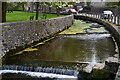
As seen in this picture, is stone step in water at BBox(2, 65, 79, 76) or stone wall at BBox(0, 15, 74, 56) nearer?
stone step in water at BBox(2, 65, 79, 76)

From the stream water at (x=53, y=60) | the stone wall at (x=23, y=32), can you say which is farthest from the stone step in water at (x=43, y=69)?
the stone wall at (x=23, y=32)

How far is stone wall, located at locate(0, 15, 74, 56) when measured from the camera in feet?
48.5

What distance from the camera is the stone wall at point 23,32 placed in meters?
14.8

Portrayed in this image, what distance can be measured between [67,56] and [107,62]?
468 centimetres

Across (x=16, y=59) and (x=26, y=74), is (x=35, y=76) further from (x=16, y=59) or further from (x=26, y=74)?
(x=16, y=59)

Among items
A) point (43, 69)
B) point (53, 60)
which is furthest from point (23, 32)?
point (43, 69)

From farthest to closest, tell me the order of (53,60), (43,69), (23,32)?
(23,32) → (53,60) → (43,69)

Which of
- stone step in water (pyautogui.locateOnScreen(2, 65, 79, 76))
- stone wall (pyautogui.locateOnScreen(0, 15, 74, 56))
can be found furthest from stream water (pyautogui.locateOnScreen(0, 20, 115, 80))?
stone wall (pyautogui.locateOnScreen(0, 15, 74, 56))

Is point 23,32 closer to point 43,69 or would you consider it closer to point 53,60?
point 53,60

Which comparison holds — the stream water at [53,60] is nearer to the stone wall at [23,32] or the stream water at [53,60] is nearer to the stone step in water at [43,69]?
the stone step in water at [43,69]

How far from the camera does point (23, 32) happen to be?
1711 cm

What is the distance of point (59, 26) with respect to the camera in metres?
26.0

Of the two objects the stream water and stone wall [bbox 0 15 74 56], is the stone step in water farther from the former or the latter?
stone wall [bbox 0 15 74 56]

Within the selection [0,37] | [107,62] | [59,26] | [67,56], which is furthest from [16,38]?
[59,26]
